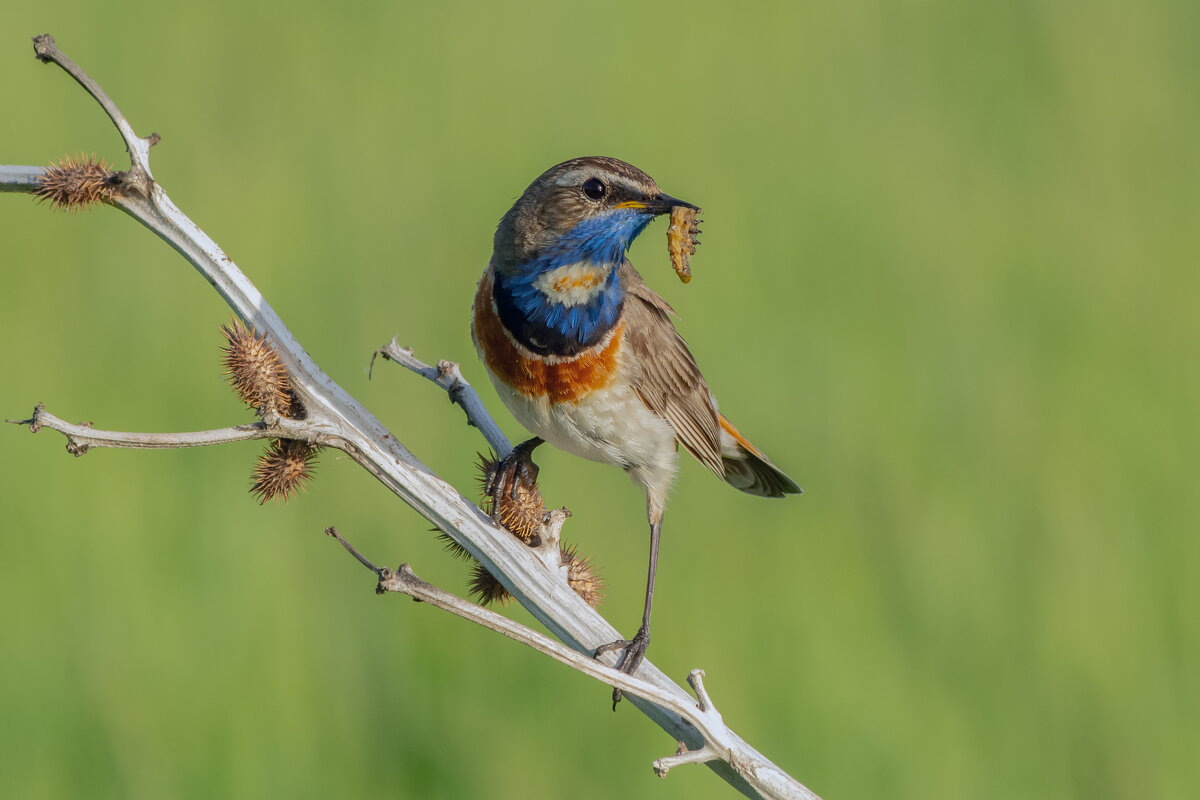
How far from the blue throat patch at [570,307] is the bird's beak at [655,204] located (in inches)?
1.4

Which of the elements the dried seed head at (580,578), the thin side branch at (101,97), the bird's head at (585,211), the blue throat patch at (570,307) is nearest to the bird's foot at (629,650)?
the dried seed head at (580,578)

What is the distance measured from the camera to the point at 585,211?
4.83 m

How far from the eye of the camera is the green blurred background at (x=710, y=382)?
6062 millimetres

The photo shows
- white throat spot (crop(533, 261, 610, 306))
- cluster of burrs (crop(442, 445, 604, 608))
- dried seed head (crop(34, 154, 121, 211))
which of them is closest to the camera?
dried seed head (crop(34, 154, 121, 211))

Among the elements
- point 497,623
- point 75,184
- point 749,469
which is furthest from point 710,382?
point 497,623

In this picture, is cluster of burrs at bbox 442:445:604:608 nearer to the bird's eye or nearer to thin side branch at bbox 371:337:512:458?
thin side branch at bbox 371:337:512:458

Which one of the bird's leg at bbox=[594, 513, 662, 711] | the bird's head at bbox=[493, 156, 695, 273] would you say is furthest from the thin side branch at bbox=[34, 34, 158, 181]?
the bird's leg at bbox=[594, 513, 662, 711]

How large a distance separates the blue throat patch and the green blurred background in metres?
1.70

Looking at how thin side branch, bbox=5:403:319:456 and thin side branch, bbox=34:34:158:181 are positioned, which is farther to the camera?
thin side branch, bbox=34:34:158:181

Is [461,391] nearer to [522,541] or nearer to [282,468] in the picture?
[522,541]

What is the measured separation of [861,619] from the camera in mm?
6676

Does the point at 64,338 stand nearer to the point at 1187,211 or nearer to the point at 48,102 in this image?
the point at 48,102

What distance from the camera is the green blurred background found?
6.06 m

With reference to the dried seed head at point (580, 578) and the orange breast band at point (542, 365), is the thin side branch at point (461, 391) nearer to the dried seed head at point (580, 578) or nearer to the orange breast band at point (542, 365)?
the orange breast band at point (542, 365)
